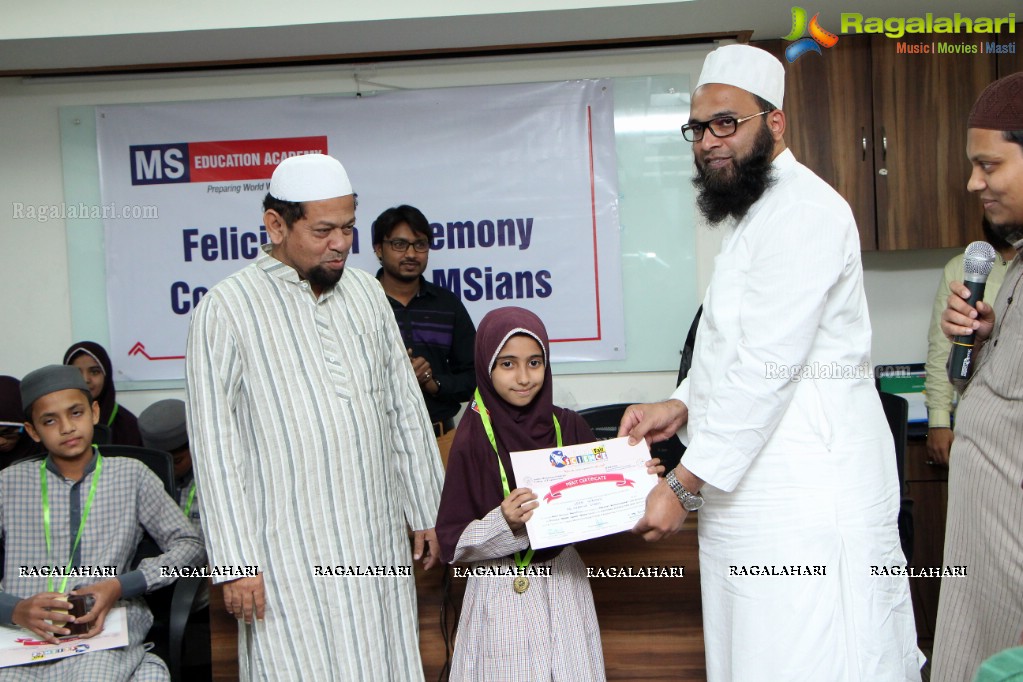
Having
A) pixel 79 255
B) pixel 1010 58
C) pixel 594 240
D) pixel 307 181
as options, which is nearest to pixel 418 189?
pixel 594 240

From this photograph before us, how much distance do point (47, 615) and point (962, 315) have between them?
255cm

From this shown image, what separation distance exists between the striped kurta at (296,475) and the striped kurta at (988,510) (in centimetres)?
140

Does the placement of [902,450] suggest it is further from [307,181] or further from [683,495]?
[307,181]

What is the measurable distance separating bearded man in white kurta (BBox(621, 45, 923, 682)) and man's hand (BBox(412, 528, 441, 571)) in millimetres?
704

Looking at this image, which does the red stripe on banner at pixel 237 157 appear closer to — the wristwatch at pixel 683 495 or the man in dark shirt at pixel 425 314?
the man in dark shirt at pixel 425 314

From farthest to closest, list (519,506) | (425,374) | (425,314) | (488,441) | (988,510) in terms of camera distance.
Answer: (425,314) < (425,374) < (488,441) < (519,506) < (988,510)

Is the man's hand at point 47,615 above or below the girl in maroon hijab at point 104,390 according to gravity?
below

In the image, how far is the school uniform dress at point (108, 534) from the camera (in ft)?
9.09

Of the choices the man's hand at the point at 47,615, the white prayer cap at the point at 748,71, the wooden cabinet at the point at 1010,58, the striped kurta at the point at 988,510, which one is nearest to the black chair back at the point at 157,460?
the man's hand at the point at 47,615

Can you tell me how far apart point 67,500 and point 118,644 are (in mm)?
500

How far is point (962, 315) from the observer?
75.2 inches

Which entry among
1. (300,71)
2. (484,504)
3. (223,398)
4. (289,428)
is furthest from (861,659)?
(300,71)

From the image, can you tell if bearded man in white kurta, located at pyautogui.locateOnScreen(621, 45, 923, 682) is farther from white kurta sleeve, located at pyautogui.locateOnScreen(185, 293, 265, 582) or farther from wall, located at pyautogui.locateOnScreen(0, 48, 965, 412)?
wall, located at pyautogui.locateOnScreen(0, 48, 965, 412)

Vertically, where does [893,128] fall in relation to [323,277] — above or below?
above
